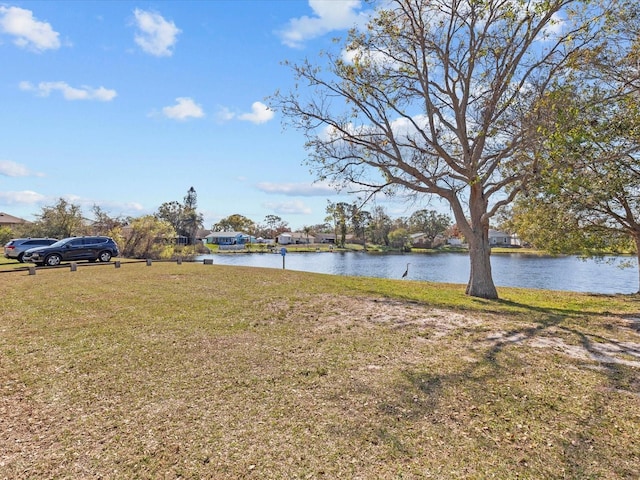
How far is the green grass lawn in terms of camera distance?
293 cm

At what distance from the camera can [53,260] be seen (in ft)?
59.4

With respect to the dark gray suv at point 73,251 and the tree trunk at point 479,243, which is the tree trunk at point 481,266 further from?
the dark gray suv at point 73,251

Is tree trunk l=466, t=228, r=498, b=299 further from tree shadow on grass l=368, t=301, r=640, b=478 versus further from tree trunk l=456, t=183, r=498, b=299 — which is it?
tree shadow on grass l=368, t=301, r=640, b=478

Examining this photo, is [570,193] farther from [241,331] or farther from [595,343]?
[241,331]

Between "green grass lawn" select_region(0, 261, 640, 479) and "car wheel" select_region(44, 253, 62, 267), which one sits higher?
"car wheel" select_region(44, 253, 62, 267)

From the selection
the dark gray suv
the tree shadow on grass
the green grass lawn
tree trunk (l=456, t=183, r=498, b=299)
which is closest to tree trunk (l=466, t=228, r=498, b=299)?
tree trunk (l=456, t=183, r=498, b=299)

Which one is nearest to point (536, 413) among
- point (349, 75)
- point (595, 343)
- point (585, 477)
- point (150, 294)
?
point (585, 477)

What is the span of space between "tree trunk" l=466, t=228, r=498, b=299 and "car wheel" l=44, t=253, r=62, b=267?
19.3 metres

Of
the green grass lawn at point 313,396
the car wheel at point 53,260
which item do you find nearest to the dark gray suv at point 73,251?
the car wheel at point 53,260

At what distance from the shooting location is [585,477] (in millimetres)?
2711

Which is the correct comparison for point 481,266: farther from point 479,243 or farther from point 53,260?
point 53,260

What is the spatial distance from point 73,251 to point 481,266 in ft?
64.2

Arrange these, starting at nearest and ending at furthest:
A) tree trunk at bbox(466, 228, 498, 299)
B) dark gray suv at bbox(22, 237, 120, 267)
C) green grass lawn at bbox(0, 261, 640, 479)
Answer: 1. green grass lawn at bbox(0, 261, 640, 479)
2. tree trunk at bbox(466, 228, 498, 299)
3. dark gray suv at bbox(22, 237, 120, 267)

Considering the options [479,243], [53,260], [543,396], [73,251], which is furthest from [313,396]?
[73,251]
